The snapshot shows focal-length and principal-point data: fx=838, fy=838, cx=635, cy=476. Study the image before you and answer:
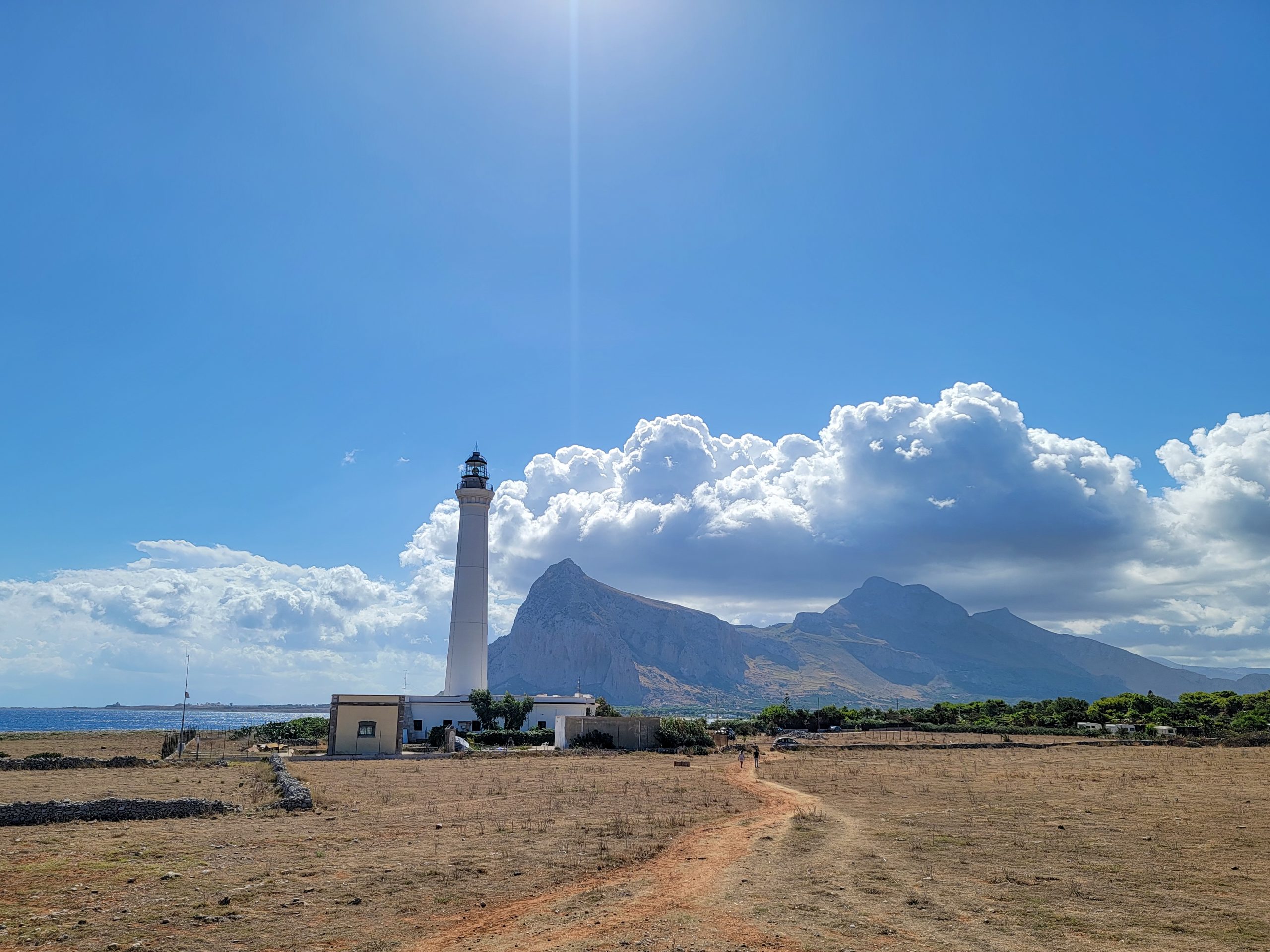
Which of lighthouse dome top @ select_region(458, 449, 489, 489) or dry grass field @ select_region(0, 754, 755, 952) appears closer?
dry grass field @ select_region(0, 754, 755, 952)

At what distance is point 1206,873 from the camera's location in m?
13.5

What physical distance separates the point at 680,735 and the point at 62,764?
3059 centimetres

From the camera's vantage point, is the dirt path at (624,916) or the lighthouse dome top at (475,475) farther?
the lighthouse dome top at (475,475)

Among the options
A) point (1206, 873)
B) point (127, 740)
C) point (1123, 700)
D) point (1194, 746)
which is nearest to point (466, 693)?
point (127, 740)

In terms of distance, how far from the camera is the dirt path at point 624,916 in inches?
397

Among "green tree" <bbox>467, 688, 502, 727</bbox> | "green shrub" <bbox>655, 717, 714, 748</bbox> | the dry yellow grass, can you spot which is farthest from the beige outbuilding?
"green shrub" <bbox>655, 717, 714, 748</bbox>

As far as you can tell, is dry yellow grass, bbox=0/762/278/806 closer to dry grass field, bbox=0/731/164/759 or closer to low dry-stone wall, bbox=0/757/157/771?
low dry-stone wall, bbox=0/757/157/771

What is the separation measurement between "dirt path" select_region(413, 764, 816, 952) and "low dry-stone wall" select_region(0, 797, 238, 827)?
11.8m

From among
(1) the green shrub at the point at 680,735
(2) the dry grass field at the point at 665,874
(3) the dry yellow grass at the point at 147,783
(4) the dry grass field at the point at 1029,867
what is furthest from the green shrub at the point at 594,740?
(2) the dry grass field at the point at 665,874

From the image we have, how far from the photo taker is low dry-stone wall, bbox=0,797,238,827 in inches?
721

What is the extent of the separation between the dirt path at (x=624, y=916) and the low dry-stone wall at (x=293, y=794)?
10.7 m

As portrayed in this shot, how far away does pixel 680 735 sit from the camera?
4931 cm

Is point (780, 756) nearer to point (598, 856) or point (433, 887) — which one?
point (598, 856)

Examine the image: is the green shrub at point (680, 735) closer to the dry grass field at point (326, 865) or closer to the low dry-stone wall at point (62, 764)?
the dry grass field at point (326, 865)
